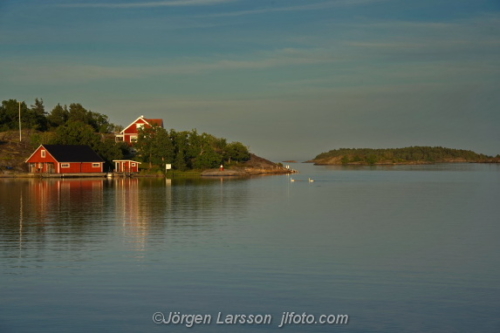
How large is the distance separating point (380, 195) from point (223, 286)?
34410 mm

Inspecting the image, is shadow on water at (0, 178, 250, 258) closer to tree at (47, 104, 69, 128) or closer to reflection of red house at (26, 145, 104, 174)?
reflection of red house at (26, 145, 104, 174)

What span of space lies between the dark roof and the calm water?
49.9 m

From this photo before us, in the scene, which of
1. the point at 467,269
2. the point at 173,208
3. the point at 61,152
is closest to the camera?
the point at 467,269

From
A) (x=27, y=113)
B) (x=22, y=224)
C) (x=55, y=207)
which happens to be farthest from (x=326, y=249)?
(x=27, y=113)

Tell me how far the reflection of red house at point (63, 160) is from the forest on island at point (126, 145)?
14.2ft

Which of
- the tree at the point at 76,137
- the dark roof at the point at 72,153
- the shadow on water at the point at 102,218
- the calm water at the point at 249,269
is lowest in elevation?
the calm water at the point at 249,269

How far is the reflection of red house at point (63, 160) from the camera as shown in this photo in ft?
266

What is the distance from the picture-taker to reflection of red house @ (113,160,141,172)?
288ft

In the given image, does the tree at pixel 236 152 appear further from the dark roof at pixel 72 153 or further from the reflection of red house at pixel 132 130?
the dark roof at pixel 72 153

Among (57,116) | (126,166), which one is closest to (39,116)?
(57,116)

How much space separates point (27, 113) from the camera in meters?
105

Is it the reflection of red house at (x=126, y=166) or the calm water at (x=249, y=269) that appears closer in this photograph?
the calm water at (x=249, y=269)

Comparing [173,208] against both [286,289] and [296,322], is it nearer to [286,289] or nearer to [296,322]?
[286,289]

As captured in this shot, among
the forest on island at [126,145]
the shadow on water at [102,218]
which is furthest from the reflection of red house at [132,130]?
the shadow on water at [102,218]
